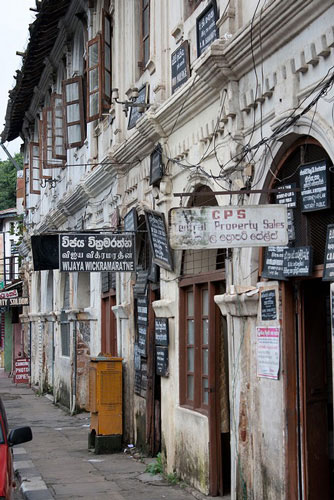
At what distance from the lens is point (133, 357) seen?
13.3 metres

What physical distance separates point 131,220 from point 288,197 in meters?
5.97

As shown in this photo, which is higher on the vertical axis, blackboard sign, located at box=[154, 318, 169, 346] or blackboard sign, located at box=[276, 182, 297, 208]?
blackboard sign, located at box=[276, 182, 297, 208]

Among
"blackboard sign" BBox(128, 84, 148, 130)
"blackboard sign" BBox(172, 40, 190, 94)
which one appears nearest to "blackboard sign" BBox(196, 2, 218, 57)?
"blackboard sign" BBox(172, 40, 190, 94)

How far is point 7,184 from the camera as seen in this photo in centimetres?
5816

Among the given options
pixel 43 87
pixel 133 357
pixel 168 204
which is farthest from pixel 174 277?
pixel 43 87

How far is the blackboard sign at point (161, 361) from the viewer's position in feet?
36.8

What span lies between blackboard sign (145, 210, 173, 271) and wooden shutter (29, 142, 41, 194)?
13539 mm

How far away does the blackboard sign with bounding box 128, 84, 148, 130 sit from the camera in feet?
41.3

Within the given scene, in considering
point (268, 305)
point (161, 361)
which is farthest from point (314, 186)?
point (161, 361)

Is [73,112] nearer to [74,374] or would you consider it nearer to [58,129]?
[58,129]

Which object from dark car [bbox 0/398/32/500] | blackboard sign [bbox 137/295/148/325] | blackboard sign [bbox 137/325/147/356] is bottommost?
dark car [bbox 0/398/32/500]

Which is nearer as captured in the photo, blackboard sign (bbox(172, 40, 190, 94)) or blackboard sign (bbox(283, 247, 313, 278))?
blackboard sign (bbox(283, 247, 313, 278))

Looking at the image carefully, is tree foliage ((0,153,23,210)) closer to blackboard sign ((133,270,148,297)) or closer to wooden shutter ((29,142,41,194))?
wooden shutter ((29,142,41,194))

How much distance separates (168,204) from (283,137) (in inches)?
158
